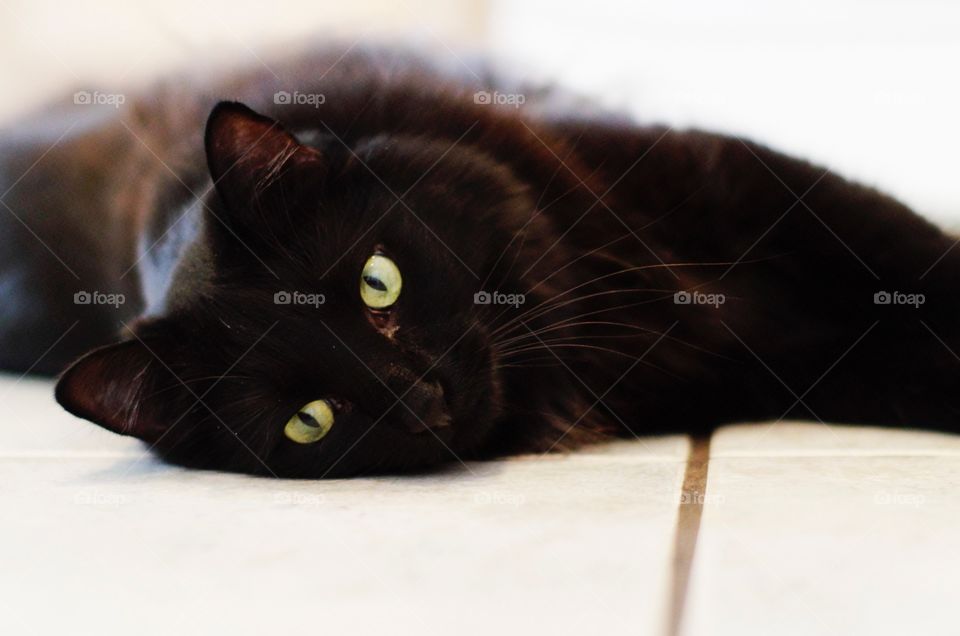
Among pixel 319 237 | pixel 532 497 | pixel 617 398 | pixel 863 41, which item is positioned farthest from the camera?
pixel 863 41

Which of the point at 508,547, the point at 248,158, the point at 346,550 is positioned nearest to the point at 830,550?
the point at 508,547

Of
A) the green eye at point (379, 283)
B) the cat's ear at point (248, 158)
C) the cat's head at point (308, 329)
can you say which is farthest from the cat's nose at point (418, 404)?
the cat's ear at point (248, 158)

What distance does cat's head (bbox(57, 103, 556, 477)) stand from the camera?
42.0 inches

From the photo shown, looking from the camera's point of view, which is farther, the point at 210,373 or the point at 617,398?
the point at 617,398

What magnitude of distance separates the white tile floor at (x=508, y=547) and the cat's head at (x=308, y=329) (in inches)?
2.5

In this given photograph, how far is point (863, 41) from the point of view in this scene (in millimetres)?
1534

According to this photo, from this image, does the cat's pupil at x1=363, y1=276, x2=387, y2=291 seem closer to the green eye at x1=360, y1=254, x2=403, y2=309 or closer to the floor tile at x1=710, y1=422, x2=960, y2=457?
the green eye at x1=360, y1=254, x2=403, y2=309

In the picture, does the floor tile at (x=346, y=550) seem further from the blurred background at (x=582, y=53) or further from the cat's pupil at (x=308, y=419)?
the blurred background at (x=582, y=53)

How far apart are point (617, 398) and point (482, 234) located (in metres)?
0.35

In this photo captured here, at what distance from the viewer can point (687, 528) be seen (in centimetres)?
84

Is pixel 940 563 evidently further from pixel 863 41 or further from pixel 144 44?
pixel 144 44

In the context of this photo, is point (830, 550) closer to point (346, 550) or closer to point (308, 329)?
point (346, 550)

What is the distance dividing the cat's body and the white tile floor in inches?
3.6

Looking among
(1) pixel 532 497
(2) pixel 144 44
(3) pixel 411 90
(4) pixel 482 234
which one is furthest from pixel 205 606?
(2) pixel 144 44
